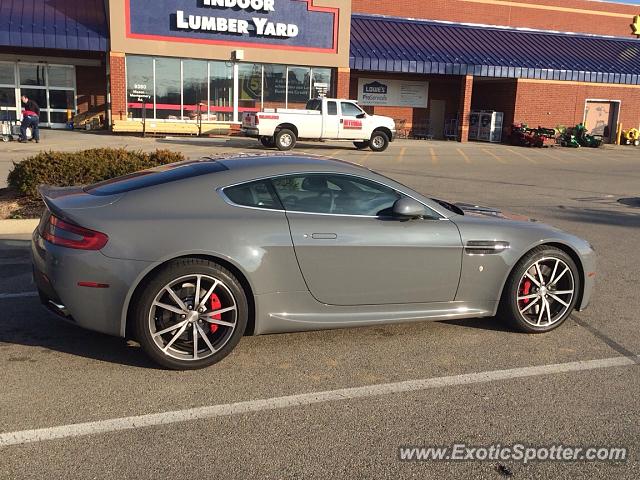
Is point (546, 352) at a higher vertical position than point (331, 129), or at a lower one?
lower

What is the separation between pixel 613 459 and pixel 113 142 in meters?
21.9

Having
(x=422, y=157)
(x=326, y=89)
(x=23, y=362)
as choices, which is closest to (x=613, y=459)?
(x=23, y=362)

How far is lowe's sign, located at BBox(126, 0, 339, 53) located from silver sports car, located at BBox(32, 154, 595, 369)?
2353 cm

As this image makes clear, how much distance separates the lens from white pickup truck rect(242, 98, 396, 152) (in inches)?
848

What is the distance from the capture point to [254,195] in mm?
4168

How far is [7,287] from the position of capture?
5629 mm

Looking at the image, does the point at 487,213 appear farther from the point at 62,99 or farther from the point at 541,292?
the point at 62,99

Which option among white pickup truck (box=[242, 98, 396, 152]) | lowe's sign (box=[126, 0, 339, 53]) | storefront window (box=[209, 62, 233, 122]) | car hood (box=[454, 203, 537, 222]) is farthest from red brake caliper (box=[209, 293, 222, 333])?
storefront window (box=[209, 62, 233, 122])

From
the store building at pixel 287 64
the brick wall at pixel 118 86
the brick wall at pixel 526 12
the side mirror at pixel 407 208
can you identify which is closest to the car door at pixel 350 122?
the store building at pixel 287 64

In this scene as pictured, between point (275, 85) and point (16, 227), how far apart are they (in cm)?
2220

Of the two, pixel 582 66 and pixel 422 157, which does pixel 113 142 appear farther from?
pixel 582 66

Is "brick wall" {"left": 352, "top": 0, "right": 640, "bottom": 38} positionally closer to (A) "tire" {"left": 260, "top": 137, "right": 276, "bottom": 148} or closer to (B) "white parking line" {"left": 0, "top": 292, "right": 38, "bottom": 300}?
(A) "tire" {"left": 260, "top": 137, "right": 276, "bottom": 148}

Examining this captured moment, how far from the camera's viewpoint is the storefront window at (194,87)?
27.1 metres

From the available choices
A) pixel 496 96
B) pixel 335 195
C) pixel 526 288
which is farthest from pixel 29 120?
pixel 496 96
